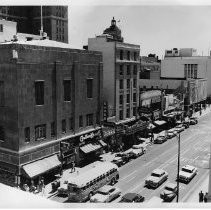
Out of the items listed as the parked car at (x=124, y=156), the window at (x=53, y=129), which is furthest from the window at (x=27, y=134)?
the parked car at (x=124, y=156)

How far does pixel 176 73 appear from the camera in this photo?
134m

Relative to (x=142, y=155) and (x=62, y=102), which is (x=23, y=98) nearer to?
(x=62, y=102)

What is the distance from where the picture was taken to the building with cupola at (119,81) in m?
58.2

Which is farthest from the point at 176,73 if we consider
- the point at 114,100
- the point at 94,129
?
the point at 94,129

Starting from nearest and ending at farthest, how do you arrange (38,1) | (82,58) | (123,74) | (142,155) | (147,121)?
(38,1)
(82,58)
(142,155)
(123,74)
(147,121)

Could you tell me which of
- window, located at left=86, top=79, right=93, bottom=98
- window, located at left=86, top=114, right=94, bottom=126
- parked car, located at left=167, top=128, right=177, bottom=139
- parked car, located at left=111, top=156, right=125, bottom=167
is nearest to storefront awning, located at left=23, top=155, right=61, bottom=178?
parked car, located at left=111, top=156, right=125, bottom=167

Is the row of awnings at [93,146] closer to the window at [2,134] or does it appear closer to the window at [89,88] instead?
the window at [89,88]

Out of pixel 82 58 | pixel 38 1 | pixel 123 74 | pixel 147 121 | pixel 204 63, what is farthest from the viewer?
pixel 204 63

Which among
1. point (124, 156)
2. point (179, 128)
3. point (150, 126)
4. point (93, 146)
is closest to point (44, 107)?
point (93, 146)

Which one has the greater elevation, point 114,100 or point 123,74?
point 123,74

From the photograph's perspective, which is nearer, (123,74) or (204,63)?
(123,74)

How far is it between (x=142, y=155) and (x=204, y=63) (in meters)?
82.6

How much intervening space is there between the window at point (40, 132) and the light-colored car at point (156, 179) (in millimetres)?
13397

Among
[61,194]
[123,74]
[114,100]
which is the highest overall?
[123,74]
